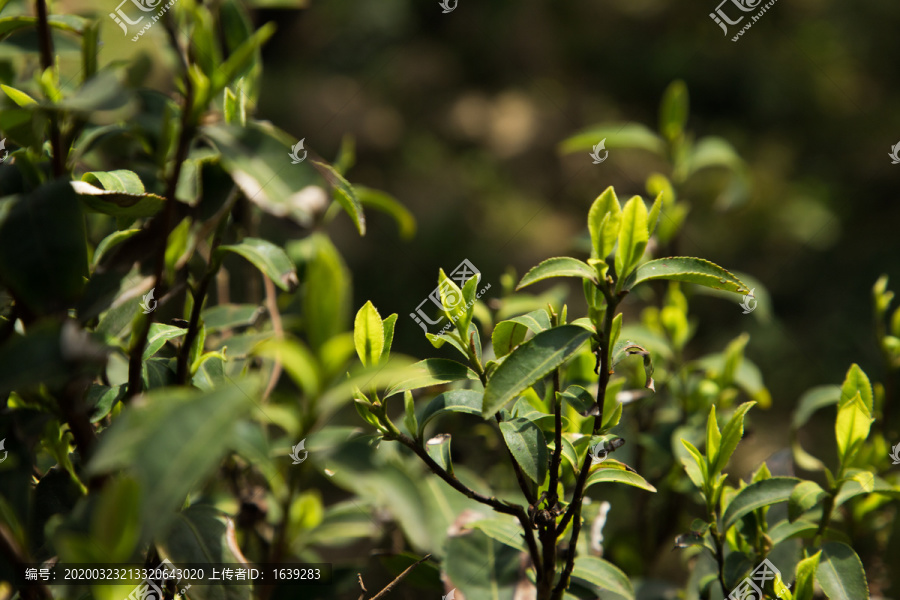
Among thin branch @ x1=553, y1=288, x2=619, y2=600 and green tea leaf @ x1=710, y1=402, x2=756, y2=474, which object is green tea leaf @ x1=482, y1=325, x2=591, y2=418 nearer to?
thin branch @ x1=553, y1=288, x2=619, y2=600

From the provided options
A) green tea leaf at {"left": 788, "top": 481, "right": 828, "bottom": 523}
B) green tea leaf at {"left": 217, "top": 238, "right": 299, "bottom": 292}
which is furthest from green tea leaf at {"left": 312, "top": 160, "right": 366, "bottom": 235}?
green tea leaf at {"left": 788, "top": 481, "right": 828, "bottom": 523}

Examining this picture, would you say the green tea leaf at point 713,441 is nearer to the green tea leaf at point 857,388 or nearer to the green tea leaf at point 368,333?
the green tea leaf at point 857,388

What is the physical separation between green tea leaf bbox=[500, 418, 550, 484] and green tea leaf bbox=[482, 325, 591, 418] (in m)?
0.09

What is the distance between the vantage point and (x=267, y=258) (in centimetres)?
73

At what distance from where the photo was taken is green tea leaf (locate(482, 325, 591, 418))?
2.06ft

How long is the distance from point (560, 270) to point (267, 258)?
1.03 ft

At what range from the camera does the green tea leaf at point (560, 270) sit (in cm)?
68

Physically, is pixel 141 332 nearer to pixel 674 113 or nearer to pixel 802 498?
pixel 802 498

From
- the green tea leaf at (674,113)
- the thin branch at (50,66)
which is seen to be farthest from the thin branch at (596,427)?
the green tea leaf at (674,113)

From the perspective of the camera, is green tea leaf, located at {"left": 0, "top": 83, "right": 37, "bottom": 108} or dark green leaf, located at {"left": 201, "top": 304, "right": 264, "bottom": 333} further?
dark green leaf, located at {"left": 201, "top": 304, "right": 264, "bottom": 333}

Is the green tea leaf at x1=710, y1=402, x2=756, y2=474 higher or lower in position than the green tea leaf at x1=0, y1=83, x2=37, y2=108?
lower

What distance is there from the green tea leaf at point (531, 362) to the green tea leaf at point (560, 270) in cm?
6

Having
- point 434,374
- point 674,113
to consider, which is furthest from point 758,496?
point 674,113

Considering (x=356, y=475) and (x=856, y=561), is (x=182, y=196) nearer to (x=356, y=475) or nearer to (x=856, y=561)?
(x=356, y=475)
